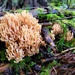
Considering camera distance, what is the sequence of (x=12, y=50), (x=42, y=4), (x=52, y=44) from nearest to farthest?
(x=12, y=50), (x=52, y=44), (x=42, y=4)

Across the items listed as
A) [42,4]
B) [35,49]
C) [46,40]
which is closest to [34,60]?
[35,49]

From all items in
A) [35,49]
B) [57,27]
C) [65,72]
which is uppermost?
[57,27]

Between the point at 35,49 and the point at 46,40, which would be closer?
the point at 35,49

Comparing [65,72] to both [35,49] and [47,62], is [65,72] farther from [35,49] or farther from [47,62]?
[35,49]

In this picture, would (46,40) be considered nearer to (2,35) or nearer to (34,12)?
(2,35)

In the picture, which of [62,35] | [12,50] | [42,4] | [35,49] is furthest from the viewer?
[42,4]

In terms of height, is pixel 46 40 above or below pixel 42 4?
below
